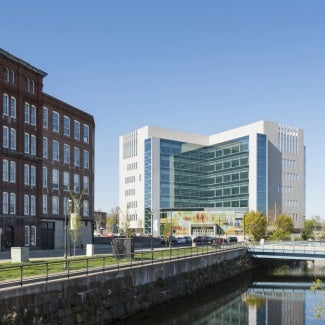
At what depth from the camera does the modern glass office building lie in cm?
13725

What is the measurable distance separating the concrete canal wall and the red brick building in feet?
61.0

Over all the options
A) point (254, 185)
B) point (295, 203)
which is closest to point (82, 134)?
point (254, 185)

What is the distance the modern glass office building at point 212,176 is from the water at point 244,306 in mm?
78616

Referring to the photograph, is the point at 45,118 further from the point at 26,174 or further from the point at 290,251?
the point at 290,251

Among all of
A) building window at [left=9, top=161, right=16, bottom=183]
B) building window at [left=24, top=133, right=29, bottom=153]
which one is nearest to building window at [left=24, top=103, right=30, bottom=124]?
building window at [left=24, top=133, right=29, bottom=153]

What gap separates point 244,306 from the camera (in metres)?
41.1

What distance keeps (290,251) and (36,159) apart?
3100cm

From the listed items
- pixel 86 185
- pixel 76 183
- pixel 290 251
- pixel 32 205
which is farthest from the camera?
pixel 86 185

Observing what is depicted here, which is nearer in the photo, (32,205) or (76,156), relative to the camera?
(32,205)

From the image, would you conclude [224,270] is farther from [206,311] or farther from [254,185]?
[254,185]

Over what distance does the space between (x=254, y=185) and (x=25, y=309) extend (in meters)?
117

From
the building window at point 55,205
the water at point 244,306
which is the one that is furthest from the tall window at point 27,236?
the water at point 244,306

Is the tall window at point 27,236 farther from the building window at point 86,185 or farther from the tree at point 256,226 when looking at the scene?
the tree at point 256,226

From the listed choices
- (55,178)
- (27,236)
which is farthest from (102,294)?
(55,178)
